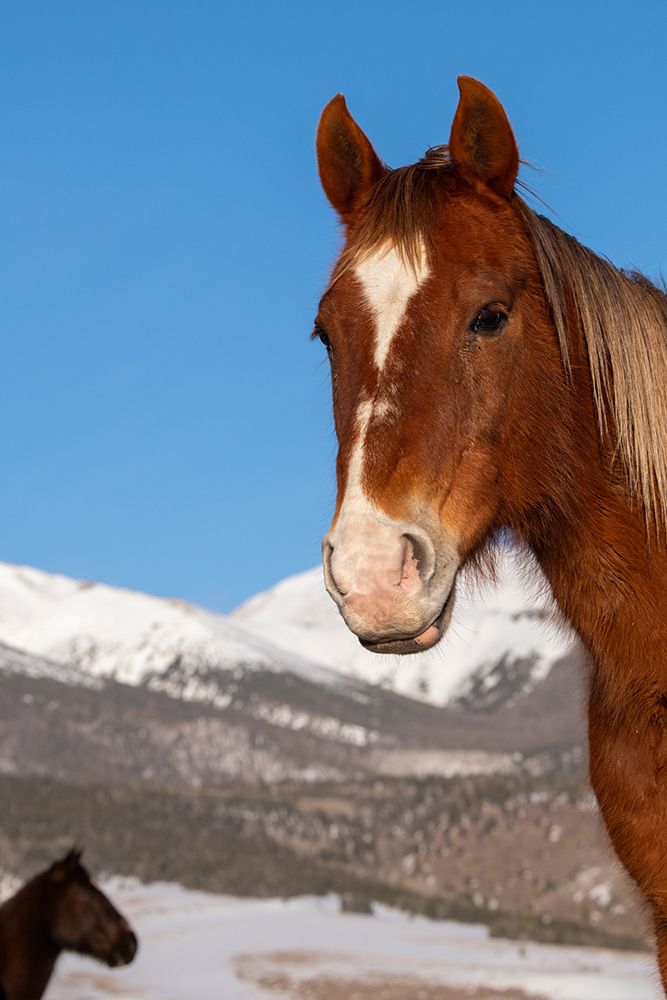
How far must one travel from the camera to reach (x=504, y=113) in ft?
10.3

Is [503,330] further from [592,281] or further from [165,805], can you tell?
[165,805]

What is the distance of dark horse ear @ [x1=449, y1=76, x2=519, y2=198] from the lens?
315 cm

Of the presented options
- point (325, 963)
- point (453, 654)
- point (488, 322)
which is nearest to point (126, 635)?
point (453, 654)

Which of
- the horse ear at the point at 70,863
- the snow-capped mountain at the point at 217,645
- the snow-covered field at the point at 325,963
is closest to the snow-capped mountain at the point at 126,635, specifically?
the snow-capped mountain at the point at 217,645

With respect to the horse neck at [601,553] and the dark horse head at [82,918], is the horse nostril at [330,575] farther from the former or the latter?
the dark horse head at [82,918]

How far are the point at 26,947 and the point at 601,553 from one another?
7.52 meters

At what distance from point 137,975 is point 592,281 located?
43.9ft

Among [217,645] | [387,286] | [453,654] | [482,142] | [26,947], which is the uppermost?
[453,654]

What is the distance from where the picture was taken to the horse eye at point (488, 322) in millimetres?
3113

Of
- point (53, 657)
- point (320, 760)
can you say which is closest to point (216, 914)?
point (320, 760)

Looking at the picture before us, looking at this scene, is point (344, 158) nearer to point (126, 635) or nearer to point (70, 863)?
point (70, 863)

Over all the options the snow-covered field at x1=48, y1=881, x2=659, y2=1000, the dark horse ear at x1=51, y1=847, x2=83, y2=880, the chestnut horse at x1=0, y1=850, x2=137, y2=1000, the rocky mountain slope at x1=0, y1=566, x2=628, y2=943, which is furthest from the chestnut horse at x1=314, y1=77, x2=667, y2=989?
the snow-covered field at x1=48, y1=881, x2=659, y2=1000

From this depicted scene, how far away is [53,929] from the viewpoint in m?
9.57

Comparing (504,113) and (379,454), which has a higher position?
(504,113)
